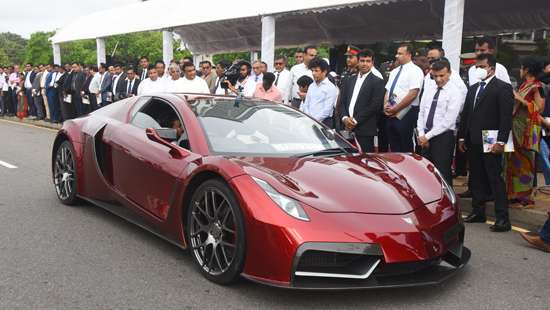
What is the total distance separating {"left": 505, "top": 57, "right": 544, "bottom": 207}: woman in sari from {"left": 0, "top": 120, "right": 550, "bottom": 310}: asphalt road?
36.3 inches

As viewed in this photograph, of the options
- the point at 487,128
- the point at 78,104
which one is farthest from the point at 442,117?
the point at 78,104

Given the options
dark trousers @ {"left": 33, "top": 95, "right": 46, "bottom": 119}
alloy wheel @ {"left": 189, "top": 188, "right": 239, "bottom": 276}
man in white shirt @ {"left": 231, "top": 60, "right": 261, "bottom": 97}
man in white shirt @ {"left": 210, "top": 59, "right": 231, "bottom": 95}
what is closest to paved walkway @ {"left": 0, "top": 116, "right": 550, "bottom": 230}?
alloy wheel @ {"left": 189, "top": 188, "right": 239, "bottom": 276}

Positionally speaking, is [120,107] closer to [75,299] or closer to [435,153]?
[75,299]

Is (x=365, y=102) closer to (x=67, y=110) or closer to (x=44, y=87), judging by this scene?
(x=67, y=110)

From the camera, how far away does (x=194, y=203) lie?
3793mm

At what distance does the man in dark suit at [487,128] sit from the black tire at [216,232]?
2.95m

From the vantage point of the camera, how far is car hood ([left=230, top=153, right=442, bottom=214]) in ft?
11.0

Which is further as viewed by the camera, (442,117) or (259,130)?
(442,117)

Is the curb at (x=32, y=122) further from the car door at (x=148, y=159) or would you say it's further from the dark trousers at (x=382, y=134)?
the car door at (x=148, y=159)

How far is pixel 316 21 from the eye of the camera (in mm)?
15453

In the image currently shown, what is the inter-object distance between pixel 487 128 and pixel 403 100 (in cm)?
142

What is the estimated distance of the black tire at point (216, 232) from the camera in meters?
3.39

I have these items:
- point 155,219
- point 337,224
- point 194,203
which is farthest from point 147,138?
point 337,224

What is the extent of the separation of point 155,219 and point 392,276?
75.0 inches
